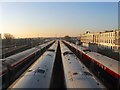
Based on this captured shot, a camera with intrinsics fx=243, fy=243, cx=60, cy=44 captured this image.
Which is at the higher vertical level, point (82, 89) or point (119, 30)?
point (119, 30)

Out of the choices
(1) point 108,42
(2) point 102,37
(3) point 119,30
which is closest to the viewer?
(3) point 119,30

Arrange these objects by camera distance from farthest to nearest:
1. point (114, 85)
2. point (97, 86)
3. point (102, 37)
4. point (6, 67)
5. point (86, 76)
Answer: point (102, 37) → point (6, 67) → point (114, 85) → point (86, 76) → point (97, 86)

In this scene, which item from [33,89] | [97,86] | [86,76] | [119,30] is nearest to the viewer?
[33,89]

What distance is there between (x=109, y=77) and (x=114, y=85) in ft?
7.65

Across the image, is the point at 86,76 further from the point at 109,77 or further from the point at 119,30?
the point at 119,30

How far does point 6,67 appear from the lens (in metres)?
19.7

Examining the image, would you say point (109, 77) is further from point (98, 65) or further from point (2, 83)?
point (2, 83)

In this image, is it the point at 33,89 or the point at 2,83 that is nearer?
the point at 33,89

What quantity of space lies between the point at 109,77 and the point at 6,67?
28.0ft

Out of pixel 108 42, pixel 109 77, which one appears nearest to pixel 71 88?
pixel 109 77

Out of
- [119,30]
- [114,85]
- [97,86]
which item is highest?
[119,30]

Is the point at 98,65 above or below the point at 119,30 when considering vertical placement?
below

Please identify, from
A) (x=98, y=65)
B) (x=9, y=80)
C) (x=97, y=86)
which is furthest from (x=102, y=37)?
(x=97, y=86)

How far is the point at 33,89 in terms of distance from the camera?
11.3m
